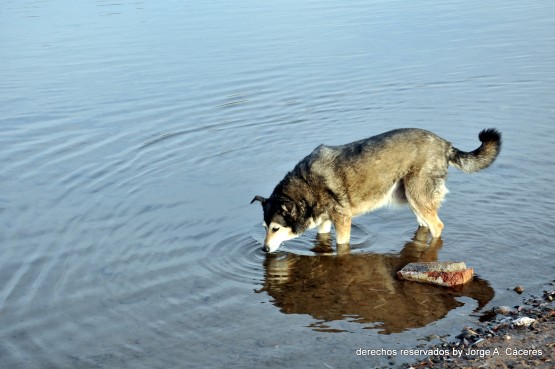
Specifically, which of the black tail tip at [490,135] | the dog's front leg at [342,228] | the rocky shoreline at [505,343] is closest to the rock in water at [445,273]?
the rocky shoreline at [505,343]

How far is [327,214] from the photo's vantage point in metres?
10.7

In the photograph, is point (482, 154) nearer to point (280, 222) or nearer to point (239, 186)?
point (280, 222)

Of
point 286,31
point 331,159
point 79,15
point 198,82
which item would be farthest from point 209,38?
point 331,159

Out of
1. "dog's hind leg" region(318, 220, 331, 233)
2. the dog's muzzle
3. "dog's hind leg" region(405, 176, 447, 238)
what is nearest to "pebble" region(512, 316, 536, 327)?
"dog's hind leg" region(405, 176, 447, 238)

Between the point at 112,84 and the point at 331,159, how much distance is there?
10.7 m

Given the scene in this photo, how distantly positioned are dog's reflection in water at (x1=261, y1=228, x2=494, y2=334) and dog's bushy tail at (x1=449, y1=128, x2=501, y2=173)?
1202mm

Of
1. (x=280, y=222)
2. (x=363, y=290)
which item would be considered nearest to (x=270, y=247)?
(x=280, y=222)

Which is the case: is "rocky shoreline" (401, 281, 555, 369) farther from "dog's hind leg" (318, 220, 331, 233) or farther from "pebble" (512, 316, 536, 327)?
"dog's hind leg" (318, 220, 331, 233)

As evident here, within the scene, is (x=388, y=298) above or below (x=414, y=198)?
below

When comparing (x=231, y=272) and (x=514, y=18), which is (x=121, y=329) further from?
(x=514, y=18)

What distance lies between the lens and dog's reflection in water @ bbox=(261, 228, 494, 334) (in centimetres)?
836

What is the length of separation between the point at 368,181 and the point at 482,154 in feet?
5.40

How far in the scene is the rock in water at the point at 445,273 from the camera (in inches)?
350

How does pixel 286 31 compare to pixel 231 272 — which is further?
pixel 286 31
